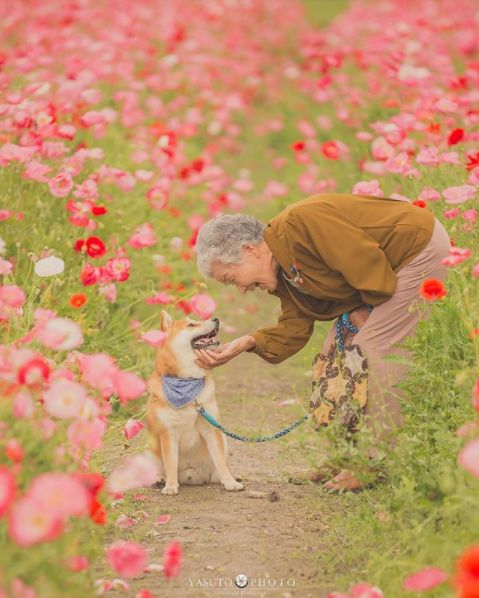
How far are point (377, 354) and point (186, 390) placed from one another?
735 mm

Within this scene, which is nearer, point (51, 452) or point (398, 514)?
point (51, 452)

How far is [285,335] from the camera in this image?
13.3 ft

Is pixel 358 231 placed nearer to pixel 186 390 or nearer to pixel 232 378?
pixel 186 390

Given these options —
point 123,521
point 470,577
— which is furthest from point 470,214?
point 470,577

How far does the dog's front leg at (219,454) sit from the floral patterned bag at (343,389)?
38 cm

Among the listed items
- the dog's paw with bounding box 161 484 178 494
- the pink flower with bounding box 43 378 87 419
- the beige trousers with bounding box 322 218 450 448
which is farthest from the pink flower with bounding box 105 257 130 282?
the pink flower with bounding box 43 378 87 419

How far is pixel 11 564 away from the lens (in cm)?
221

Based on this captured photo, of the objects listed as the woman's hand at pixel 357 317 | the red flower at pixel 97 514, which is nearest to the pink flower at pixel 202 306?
the woman's hand at pixel 357 317

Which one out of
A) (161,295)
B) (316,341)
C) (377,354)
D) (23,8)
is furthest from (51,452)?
(23,8)

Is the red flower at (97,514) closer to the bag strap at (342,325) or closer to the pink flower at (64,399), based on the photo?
the pink flower at (64,399)

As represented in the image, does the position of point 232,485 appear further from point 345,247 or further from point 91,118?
point 91,118

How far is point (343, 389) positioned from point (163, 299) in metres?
0.99

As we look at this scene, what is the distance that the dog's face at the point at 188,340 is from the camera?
3863 mm

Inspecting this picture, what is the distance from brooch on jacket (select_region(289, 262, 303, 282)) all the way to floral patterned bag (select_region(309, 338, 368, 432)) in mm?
326
